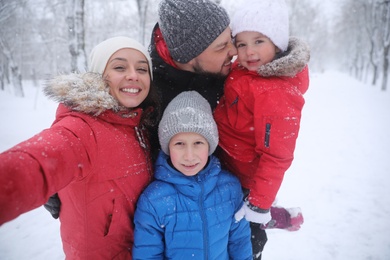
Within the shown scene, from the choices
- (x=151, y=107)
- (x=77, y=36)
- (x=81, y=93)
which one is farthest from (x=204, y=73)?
(x=77, y=36)

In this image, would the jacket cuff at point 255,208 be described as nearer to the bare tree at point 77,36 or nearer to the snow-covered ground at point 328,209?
the snow-covered ground at point 328,209

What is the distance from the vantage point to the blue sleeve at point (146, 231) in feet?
5.13

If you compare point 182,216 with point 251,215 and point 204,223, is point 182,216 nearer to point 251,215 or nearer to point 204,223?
point 204,223

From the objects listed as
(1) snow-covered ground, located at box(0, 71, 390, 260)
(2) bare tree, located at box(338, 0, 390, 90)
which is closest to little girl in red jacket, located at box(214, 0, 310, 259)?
(1) snow-covered ground, located at box(0, 71, 390, 260)

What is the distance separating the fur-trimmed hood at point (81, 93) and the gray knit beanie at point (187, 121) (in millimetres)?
422

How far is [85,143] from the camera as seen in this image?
4.17 ft

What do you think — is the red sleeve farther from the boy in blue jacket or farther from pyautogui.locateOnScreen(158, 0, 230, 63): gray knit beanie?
pyautogui.locateOnScreen(158, 0, 230, 63): gray knit beanie

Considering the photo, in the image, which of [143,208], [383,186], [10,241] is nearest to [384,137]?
[383,186]

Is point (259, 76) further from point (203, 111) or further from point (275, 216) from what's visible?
point (275, 216)

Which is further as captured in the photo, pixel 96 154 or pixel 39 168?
pixel 96 154

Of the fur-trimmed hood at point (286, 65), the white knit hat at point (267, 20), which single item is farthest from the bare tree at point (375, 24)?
the fur-trimmed hood at point (286, 65)

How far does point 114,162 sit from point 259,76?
129cm

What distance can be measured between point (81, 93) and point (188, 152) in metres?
0.82

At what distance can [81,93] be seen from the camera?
4.58 ft
